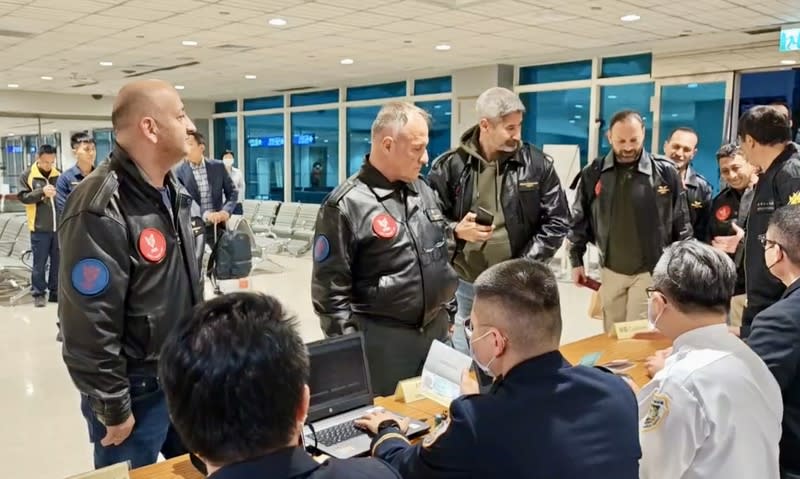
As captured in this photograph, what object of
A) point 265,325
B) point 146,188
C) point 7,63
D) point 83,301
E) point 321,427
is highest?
point 7,63

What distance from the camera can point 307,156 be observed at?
1555cm

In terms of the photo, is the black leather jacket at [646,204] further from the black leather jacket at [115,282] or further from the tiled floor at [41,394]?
the black leather jacket at [115,282]

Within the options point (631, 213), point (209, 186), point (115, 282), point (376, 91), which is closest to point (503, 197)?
point (631, 213)

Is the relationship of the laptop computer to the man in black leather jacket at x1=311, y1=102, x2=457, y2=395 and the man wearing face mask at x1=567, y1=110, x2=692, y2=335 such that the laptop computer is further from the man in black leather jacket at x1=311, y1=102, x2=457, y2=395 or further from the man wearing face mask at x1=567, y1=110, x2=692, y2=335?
the man wearing face mask at x1=567, y1=110, x2=692, y2=335

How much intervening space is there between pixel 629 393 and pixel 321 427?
0.89 meters

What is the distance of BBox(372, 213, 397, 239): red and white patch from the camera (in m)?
2.52

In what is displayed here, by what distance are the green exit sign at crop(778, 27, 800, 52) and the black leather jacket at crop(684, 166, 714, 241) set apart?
3.63m

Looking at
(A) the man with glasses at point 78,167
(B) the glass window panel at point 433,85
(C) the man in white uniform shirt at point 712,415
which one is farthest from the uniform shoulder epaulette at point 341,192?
(B) the glass window panel at point 433,85

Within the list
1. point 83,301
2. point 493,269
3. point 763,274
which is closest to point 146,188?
point 83,301

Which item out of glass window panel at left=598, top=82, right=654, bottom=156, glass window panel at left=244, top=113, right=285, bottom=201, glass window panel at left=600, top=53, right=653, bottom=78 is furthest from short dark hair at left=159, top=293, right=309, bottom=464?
glass window panel at left=244, top=113, right=285, bottom=201

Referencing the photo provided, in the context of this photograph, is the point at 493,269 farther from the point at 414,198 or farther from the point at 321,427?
the point at 414,198

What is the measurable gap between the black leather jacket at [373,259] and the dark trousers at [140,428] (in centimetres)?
68

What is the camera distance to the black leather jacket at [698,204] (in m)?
4.46

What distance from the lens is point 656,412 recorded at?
160 cm
